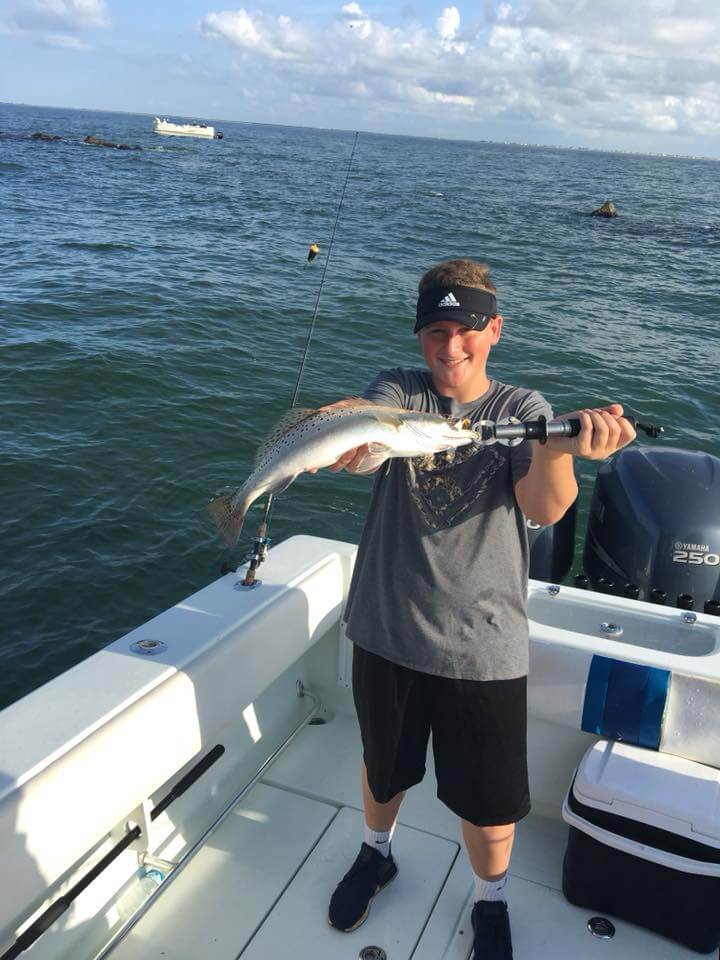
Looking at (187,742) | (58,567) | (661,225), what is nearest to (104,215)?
(58,567)

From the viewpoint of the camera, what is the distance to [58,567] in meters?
7.04

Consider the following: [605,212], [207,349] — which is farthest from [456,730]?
[605,212]

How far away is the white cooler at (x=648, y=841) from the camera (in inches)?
109

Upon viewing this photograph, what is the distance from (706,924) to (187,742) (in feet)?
6.59

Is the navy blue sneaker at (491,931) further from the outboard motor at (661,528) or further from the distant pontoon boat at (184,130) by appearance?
the distant pontoon boat at (184,130)

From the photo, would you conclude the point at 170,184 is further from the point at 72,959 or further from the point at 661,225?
the point at 72,959

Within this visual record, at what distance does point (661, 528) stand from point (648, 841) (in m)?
2.12

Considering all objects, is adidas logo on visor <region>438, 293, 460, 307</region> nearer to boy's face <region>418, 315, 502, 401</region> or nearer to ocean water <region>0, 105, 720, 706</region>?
boy's face <region>418, 315, 502, 401</region>

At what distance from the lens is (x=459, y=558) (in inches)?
99.3

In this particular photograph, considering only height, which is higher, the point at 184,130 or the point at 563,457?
the point at 184,130

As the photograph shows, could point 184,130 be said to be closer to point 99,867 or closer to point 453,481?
point 453,481

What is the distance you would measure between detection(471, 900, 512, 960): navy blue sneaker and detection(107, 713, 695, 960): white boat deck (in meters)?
0.11

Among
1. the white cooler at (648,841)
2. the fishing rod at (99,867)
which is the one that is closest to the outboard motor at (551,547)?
the white cooler at (648,841)

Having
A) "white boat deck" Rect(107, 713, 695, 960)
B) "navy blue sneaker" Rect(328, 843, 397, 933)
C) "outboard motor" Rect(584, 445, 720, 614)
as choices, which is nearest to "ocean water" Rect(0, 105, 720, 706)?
"white boat deck" Rect(107, 713, 695, 960)
